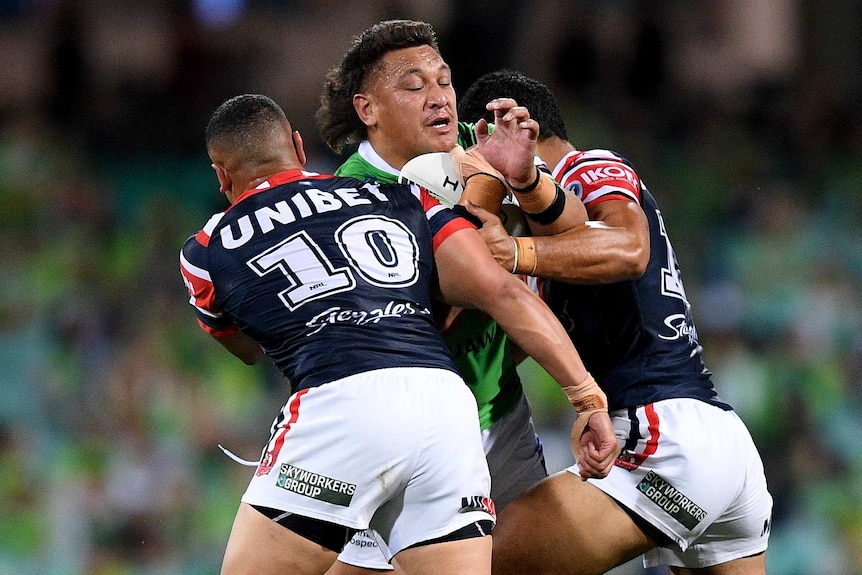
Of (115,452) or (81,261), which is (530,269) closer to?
(115,452)

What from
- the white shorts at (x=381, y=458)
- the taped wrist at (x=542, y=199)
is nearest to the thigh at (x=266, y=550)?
the white shorts at (x=381, y=458)

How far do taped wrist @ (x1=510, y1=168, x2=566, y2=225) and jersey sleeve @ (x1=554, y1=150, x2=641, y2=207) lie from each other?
0.18 m

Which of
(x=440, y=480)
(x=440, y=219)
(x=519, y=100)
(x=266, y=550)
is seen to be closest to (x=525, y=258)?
(x=440, y=219)

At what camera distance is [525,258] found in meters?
3.63

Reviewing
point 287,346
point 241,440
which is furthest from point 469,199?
point 241,440

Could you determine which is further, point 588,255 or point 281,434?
point 588,255

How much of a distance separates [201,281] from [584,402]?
4.02ft

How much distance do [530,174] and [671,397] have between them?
0.85 metres

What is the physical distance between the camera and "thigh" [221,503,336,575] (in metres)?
3.29

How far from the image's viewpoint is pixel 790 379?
868 centimetres

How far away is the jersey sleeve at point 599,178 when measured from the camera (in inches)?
151

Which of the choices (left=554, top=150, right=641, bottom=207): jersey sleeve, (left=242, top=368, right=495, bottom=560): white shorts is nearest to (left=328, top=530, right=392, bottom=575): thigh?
(left=242, top=368, right=495, bottom=560): white shorts

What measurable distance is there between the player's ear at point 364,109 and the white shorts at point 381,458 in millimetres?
Result: 1015

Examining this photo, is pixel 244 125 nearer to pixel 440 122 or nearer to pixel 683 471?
pixel 440 122
